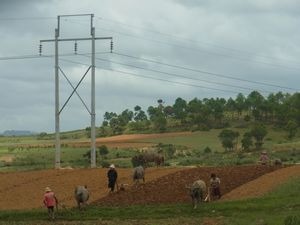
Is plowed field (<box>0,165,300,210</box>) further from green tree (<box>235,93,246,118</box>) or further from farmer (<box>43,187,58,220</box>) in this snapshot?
green tree (<box>235,93,246,118</box>)

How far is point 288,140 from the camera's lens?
436 ft

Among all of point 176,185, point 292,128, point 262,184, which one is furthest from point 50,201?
point 292,128

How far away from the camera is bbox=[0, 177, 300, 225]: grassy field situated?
32906mm

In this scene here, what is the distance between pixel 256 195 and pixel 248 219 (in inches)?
267

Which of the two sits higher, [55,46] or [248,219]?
[55,46]

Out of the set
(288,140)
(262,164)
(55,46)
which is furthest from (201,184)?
(288,140)

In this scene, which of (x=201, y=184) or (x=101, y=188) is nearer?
→ (x=201, y=184)

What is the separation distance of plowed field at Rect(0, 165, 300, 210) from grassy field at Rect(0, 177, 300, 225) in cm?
196

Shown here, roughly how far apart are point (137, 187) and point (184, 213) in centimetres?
906

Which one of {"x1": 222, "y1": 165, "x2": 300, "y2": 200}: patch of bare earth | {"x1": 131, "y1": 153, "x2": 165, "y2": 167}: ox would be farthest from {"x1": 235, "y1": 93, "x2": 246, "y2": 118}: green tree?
{"x1": 222, "y1": 165, "x2": 300, "y2": 200}: patch of bare earth

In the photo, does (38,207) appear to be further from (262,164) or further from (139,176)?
(262,164)

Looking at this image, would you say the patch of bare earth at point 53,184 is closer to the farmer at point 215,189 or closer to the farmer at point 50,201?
the farmer at point 50,201

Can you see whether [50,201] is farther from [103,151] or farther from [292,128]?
[292,128]

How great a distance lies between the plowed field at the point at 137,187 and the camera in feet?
134
